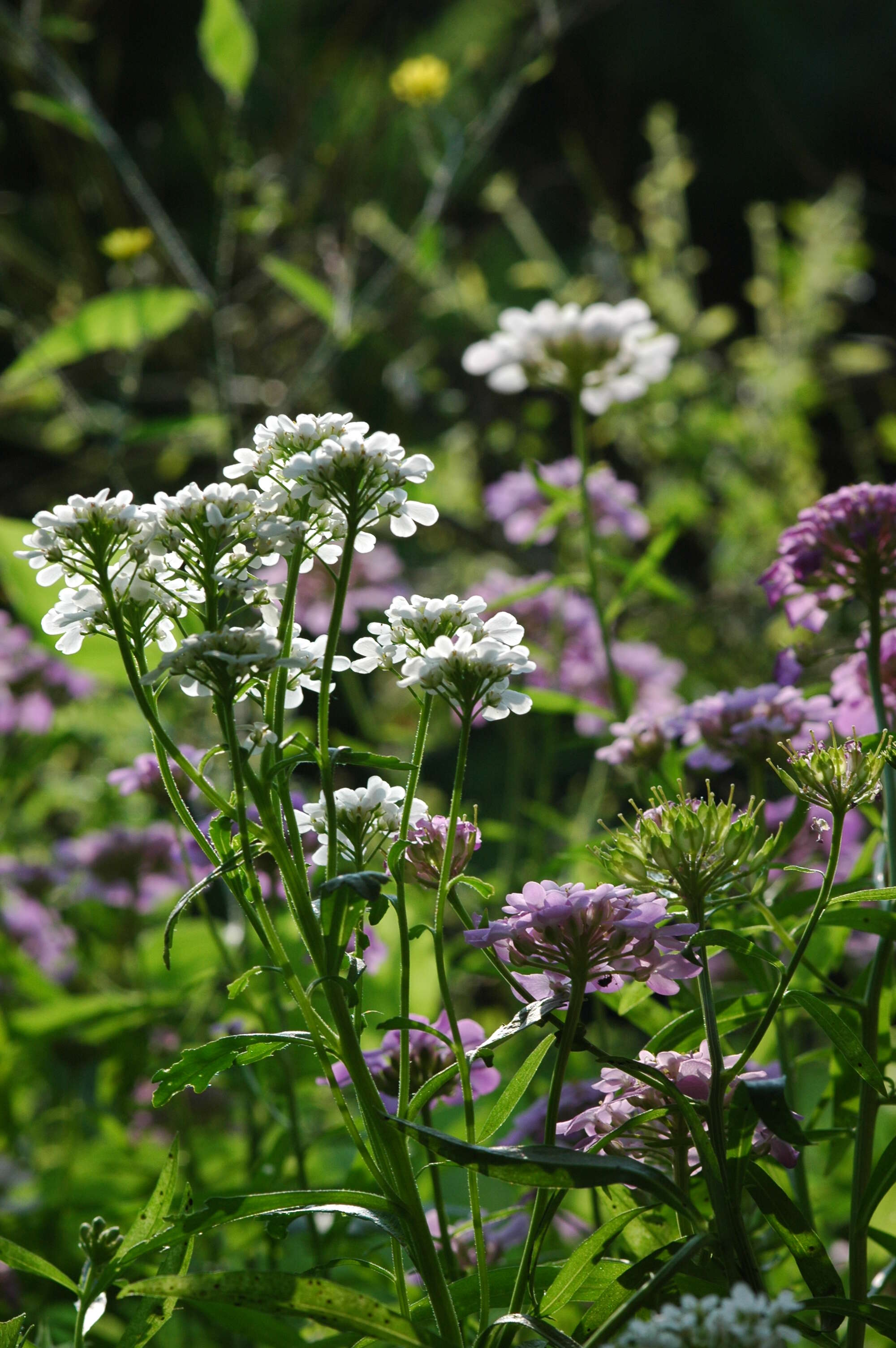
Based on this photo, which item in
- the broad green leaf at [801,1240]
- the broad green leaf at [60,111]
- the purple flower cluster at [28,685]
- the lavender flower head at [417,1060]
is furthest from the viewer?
the purple flower cluster at [28,685]

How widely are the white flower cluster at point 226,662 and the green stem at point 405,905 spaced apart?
4cm

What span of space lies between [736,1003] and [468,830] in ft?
0.55

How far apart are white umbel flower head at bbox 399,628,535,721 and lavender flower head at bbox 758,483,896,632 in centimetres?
23

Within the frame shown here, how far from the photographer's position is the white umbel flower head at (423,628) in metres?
0.44

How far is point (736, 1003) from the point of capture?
534mm

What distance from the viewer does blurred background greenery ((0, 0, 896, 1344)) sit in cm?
101

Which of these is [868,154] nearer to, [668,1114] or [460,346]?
[460,346]

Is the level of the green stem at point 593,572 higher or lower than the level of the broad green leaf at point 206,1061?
higher

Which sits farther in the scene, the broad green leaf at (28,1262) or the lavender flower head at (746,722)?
the lavender flower head at (746,722)

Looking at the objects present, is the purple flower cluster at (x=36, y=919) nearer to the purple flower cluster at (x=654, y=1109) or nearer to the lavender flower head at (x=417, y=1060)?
the lavender flower head at (x=417, y=1060)

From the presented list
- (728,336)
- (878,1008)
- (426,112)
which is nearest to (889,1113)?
(878,1008)

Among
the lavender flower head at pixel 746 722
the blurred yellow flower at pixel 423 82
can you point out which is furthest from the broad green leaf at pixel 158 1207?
the blurred yellow flower at pixel 423 82

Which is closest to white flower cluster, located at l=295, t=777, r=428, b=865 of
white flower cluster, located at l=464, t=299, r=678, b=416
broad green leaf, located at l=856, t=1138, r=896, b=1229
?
broad green leaf, located at l=856, t=1138, r=896, b=1229

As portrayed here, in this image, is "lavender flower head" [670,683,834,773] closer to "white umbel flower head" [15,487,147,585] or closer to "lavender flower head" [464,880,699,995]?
"lavender flower head" [464,880,699,995]
